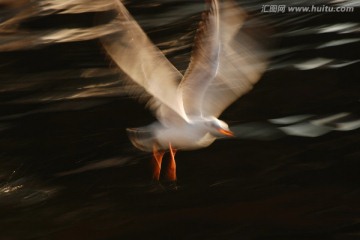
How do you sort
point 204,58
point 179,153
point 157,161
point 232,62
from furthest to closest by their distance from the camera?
1. point 179,153
2. point 157,161
3. point 232,62
4. point 204,58

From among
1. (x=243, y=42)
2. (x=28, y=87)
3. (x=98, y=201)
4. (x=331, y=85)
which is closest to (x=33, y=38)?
(x=28, y=87)

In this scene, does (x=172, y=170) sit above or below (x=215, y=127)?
below

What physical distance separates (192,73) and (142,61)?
15 centimetres

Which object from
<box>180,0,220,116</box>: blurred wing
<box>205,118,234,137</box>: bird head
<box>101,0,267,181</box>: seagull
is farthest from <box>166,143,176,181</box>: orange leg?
<box>180,0,220,116</box>: blurred wing

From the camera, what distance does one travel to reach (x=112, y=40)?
1.78m

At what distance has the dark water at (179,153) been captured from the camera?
2.20 metres

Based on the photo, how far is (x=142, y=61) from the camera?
1.73m

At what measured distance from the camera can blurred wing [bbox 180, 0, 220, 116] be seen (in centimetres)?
161

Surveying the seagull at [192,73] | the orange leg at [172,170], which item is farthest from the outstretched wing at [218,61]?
→ the orange leg at [172,170]

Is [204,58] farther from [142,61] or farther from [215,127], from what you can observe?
[215,127]

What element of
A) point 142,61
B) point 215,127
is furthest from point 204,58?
point 215,127

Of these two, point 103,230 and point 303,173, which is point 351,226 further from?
point 103,230

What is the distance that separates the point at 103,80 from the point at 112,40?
1.35 meters

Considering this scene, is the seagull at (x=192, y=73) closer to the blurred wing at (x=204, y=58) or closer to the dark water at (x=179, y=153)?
the blurred wing at (x=204, y=58)
